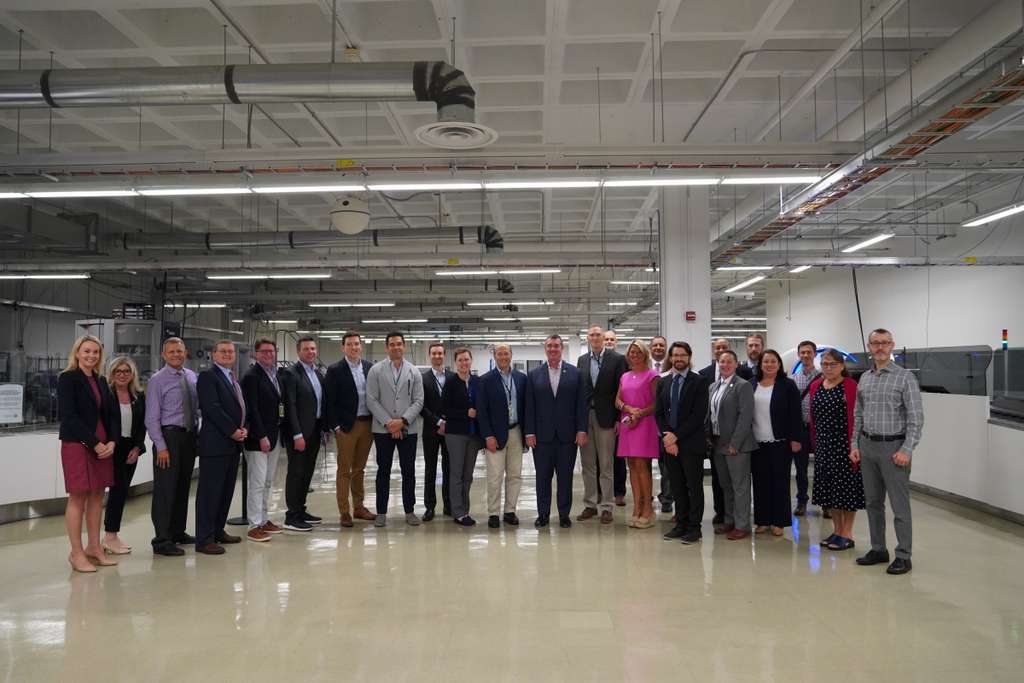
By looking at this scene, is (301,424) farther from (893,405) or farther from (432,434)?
(893,405)

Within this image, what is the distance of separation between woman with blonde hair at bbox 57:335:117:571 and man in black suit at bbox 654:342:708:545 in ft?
12.3

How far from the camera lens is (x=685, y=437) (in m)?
4.96

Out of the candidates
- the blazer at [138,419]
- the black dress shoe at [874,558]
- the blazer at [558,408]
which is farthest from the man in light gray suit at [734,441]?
the blazer at [138,419]

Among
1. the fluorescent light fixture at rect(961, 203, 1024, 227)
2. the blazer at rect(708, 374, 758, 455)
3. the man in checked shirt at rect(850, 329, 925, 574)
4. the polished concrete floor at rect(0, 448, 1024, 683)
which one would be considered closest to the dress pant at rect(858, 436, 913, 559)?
the man in checked shirt at rect(850, 329, 925, 574)

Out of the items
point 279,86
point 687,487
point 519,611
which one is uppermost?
point 279,86

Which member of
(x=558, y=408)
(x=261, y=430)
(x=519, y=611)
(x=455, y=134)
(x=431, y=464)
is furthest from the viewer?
(x=431, y=464)

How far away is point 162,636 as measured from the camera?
315 centimetres

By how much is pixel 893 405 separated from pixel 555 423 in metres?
2.31

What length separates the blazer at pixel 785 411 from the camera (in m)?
4.89

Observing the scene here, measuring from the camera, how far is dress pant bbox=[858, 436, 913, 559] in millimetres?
4066

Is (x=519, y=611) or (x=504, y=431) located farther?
(x=504, y=431)

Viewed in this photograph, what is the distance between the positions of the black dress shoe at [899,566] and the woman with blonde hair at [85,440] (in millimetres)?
4830

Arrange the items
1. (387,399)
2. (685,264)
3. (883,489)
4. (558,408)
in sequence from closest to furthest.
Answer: (883,489)
(558,408)
(387,399)
(685,264)

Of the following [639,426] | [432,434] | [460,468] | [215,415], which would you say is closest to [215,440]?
[215,415]
